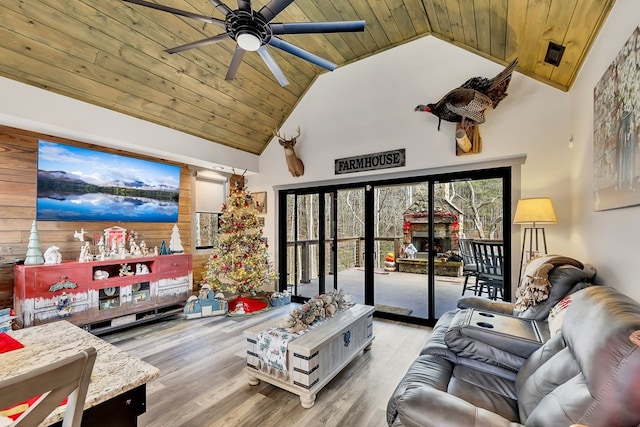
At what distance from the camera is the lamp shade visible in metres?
2.86

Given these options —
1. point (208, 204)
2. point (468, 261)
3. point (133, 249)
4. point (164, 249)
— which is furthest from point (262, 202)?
point (468, 261)

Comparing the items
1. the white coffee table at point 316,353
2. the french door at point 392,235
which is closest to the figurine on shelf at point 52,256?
the white coffee table at point 316,353

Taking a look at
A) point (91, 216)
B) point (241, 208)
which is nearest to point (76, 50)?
point (91, 216)

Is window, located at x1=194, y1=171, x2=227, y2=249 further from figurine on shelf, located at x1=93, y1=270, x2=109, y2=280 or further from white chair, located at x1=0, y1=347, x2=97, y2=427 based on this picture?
white chair, located at x1=0, y1=347, x2=97, y2=427

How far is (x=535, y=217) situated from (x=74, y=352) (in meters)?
3.68

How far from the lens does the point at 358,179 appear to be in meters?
4.66

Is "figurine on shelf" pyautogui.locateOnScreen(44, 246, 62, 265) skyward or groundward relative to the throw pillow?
skyward

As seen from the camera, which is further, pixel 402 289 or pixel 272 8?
pixel 402 289

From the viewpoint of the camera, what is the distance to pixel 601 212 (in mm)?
2230

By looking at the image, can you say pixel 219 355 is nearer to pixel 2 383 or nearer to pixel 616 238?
pixel 2 383

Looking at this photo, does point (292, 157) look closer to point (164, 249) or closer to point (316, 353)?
point (164, 249)

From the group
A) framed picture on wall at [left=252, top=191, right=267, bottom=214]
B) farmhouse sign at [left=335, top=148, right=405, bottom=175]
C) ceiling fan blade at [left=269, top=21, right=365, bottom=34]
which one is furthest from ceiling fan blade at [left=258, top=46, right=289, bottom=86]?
framed picture on wall at [left=252, top=191, right=267, bottom=214]

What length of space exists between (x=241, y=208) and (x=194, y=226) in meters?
1.11

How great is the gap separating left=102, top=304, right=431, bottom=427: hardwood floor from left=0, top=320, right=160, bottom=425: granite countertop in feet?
3.49
